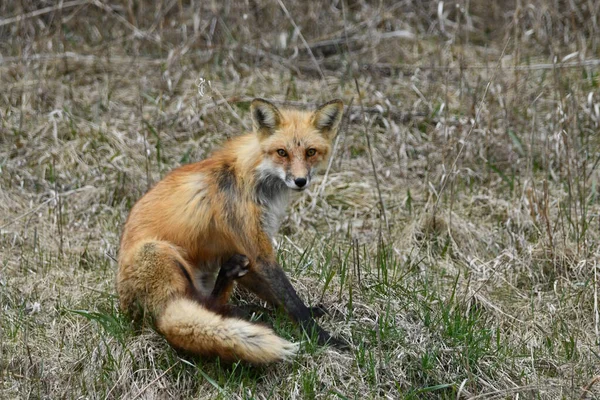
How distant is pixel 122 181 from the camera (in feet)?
21.7

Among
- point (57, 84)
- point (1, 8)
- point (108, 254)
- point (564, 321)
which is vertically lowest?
point (564, 321)

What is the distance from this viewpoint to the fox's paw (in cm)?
454

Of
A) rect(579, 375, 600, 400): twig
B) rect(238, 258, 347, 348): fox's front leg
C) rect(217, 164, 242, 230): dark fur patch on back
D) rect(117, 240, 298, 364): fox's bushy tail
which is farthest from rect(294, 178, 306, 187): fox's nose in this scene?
rect(579, 375, 600, 400): twig

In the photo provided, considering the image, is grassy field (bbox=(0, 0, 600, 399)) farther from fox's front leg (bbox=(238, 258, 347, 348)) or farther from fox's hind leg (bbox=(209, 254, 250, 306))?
fox's hind leg (bbox=(209, 254, 250, 306))

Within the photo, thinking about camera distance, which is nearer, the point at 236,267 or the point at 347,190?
the point at 236,267

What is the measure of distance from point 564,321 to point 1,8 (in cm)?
715

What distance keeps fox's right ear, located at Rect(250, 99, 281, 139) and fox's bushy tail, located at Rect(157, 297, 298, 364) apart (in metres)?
1.17

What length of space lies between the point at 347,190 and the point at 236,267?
246 centimetres

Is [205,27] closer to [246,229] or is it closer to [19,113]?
[19,113]

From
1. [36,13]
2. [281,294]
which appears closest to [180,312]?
[281,294]

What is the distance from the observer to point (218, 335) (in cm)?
402

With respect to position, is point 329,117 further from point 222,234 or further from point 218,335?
point 218,335

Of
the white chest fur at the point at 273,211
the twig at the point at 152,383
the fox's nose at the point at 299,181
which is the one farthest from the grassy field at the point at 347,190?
the fox's nose at the point at 299,181

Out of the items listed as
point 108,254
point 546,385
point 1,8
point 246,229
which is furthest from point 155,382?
point 1,8
